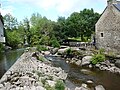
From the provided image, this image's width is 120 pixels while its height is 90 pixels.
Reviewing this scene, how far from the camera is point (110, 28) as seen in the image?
3859 centimetres

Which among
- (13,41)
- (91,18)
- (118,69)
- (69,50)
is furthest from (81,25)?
(118,69)

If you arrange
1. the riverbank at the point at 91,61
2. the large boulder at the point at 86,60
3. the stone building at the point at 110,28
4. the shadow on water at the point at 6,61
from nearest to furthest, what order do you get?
the shadow on water at the point at 6,61, the riverbank at the point at 91,61, the large boulder at the point at 86,60, the stone building at the point at 110,28

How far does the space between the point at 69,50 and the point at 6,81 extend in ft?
70.3

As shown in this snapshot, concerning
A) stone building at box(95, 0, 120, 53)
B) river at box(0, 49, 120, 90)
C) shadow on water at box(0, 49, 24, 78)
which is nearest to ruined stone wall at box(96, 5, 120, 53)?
stone building at box(95, 0, 120, 53)

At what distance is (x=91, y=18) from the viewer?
60.5 m

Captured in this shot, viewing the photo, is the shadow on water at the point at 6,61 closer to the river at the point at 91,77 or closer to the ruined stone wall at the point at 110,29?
the river at the point at 91,77

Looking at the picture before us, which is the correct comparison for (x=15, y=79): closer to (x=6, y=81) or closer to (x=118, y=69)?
(x=6, y=81)

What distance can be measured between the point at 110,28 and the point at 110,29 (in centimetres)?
15

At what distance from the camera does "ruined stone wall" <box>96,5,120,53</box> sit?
37.5 meters

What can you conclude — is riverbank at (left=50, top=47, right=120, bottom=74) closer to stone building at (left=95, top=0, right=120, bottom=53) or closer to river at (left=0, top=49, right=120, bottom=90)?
river at (left=0, top=49, right=120, bottom=90)

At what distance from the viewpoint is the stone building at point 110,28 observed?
123ft

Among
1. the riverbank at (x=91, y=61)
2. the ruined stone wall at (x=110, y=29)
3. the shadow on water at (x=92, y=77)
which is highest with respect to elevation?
the ruined stone wall at (x=110, y=29)

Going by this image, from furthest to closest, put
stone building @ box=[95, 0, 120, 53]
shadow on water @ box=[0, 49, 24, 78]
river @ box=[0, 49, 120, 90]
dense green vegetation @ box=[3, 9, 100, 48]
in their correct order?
dense green vegetation @ box=[3, 9, 100, 48], stone building @ box=[95, 0, 120, 53], shadow on water @ box=[0, 49, 24, 78], river @ box=[0, 49, 120, 90]

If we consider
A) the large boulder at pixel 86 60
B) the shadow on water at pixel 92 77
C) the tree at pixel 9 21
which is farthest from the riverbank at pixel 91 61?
the tree at pixel 9 21
